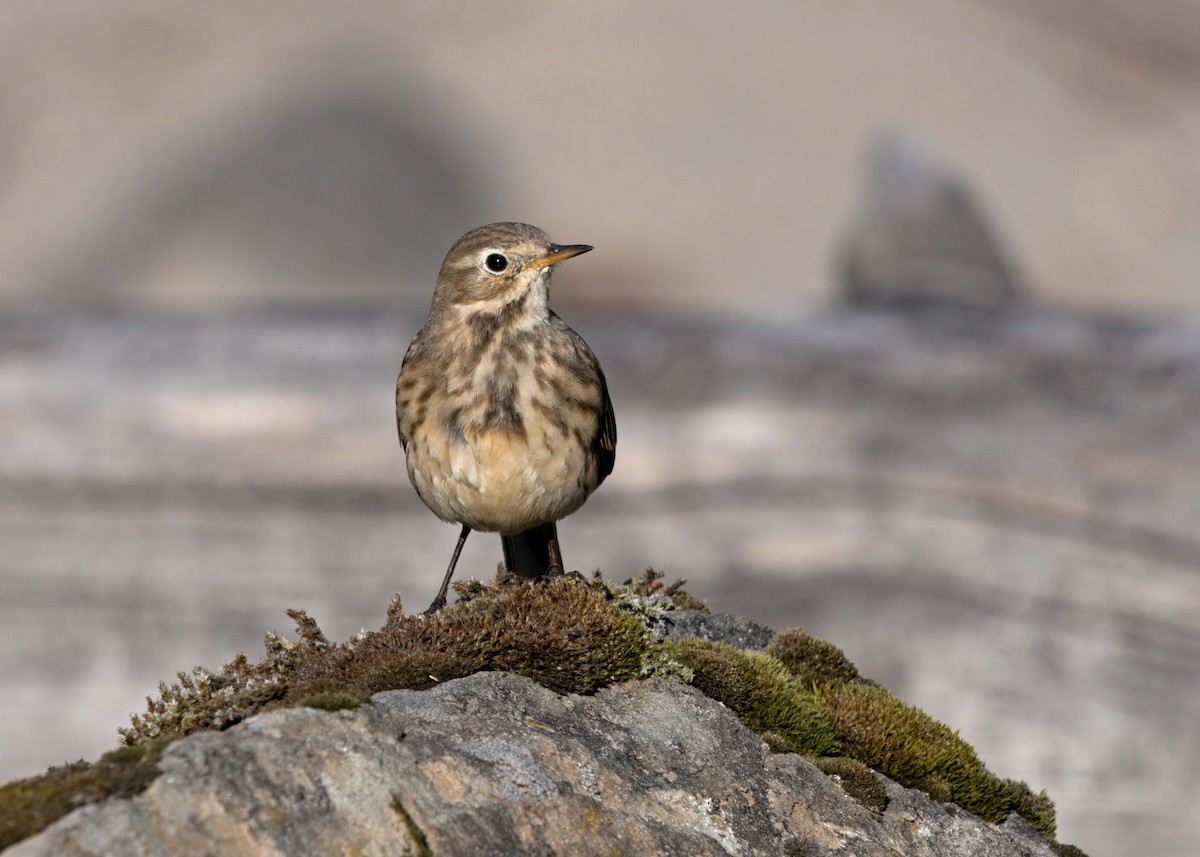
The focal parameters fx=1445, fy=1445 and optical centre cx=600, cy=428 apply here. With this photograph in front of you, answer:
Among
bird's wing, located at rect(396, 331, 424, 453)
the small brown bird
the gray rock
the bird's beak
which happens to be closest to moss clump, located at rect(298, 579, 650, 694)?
the small brown bird

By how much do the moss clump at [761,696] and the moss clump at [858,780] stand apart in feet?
0.53

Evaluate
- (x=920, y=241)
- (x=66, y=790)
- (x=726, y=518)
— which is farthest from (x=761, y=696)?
(x=920, y=241)

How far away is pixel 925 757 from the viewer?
6.36 metres

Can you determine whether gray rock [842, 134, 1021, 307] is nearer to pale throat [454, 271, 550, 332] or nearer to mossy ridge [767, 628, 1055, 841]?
pale throat [454, 271, 550, 332]

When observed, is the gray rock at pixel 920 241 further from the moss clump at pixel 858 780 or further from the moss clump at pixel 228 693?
the moss clump at pixel 228 693

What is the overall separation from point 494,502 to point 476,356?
2.87 ft

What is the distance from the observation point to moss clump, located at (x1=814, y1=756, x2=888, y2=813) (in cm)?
594

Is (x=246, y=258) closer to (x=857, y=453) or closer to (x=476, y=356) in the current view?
(x=857, y=453)

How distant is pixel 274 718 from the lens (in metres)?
4.81

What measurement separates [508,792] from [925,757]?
2229 millimetres

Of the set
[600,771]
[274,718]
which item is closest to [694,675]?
[600,771]

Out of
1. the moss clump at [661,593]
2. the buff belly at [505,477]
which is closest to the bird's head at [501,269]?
the buff belly at [505,477]

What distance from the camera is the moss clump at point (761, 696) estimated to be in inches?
243

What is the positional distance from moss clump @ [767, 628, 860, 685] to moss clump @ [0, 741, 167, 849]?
3.47 m
